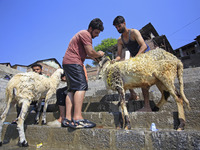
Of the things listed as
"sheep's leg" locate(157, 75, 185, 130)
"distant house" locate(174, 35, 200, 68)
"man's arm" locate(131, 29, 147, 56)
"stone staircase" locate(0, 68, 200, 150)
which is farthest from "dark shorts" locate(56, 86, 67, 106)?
"distant house" locate(174, 35, 200, 68)

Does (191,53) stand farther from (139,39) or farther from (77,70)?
(77,70)

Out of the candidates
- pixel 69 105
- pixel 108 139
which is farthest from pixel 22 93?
pixel 108 139

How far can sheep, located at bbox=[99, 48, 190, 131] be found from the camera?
90.1 inches

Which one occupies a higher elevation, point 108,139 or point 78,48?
point 78,48

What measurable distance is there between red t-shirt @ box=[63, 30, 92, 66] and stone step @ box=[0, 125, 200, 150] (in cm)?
141

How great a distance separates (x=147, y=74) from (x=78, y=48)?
1577mm

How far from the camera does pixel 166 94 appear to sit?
8.74 feet

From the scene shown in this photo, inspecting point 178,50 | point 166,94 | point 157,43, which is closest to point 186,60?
point 157,43

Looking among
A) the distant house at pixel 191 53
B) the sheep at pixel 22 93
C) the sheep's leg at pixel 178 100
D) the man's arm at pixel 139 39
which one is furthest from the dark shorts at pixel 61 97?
the distant house at pixel 191 53

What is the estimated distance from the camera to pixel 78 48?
106 inches

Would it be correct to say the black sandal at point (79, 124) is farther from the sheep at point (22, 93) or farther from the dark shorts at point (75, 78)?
the sheep at point (22, 93)

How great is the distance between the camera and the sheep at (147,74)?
7.51 feet

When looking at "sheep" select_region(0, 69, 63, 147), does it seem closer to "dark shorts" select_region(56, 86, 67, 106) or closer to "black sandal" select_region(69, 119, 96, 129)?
"dark shorts" select_region(56, 86, 67, 106)

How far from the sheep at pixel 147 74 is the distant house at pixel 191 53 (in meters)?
19.3
